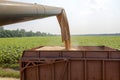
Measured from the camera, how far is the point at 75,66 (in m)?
5.67

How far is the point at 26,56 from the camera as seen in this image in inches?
234

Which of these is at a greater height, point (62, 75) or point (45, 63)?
point (45, 63)

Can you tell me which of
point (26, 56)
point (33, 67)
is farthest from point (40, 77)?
point (26, 56)

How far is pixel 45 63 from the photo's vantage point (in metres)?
5.73

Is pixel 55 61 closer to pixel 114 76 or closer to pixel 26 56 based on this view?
pixel 26 56

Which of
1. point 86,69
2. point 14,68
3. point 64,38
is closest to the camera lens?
point 86,69

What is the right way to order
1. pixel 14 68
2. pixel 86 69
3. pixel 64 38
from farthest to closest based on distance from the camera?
1. pixel 14 68
2. pixel 64 38
3. pixel 86 69

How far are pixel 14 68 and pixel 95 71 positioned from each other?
972 cm

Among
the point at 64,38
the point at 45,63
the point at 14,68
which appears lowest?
the point at 14,68

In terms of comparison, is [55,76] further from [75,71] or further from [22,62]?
[22,62]

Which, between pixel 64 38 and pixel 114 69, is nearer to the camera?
pixel 114 69

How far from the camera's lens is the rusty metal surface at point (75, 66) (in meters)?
5.67

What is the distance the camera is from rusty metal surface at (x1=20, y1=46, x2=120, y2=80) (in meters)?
5.67

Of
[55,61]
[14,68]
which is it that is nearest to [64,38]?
[55,61]
